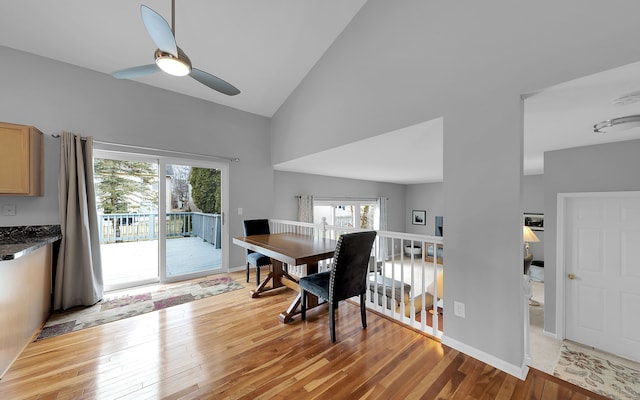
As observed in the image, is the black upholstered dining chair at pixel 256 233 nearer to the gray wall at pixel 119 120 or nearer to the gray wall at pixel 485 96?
the gray wall at pixel 119 120

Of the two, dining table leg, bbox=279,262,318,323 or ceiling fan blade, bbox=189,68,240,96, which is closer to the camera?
ceiling fan blade, bbox=189,68,240,96

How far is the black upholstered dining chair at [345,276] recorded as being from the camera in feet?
6.81

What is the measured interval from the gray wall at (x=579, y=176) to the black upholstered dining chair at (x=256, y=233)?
387 cm

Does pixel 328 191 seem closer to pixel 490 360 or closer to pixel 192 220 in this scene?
pixel 192 220

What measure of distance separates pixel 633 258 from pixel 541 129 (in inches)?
77.9

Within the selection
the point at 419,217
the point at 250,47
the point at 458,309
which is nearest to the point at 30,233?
the point at 250,47

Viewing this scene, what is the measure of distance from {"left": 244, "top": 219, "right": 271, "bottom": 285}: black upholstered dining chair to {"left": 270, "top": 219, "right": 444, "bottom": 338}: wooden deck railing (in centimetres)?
44

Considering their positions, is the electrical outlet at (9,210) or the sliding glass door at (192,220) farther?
the sliding glass door at (192,220)

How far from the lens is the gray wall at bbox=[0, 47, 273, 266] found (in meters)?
2.73

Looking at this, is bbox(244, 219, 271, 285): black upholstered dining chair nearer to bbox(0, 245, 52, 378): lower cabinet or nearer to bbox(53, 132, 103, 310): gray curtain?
bbox(53, 132, 103, 310): gray curtain

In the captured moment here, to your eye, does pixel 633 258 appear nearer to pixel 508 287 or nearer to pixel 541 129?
pixel 541 129

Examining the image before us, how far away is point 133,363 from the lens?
6.14 feet

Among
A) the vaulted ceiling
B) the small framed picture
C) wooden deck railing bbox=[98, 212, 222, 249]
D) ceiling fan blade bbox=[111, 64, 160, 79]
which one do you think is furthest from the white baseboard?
the small framed picture

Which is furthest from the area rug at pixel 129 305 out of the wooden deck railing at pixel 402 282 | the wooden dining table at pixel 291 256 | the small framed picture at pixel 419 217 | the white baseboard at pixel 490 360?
the small framed picture at pixel 419 217
